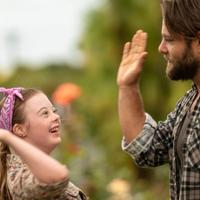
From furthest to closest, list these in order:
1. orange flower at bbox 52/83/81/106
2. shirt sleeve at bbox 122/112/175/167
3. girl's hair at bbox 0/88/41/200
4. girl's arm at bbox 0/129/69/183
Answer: orange flower at bbox 52/83/81/106, shirt sleeve at bbox 122/112/175/167, girl's hair at bbox 0/88/41/200, girl's arm at bbox 0/129/69/183

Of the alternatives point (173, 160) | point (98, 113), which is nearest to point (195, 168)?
point (173, 160)

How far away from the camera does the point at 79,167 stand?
26.5 feet

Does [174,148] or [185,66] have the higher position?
[185,66]

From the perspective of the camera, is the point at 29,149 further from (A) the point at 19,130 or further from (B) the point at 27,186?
(A) the point at 19,130

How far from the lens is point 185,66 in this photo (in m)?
4.32

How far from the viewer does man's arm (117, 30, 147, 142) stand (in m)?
4.63

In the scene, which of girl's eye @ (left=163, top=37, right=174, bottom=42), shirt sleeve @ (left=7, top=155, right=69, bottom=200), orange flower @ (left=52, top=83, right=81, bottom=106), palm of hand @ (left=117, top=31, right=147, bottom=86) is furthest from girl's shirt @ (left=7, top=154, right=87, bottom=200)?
orange flower @ (left=52, top=83, right=81, bottom=106)

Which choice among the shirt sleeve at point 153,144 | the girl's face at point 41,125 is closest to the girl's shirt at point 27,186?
the girl's face at point 41,125

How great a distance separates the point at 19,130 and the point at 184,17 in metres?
0.89

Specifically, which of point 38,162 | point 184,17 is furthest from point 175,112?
point 38,162

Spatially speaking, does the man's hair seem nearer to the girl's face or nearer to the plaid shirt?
the plaid shirt

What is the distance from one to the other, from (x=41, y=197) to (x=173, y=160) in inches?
28.3

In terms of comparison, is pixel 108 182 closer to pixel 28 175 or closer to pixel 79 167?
pixel 79 167

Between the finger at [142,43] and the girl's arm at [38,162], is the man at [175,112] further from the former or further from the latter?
the girl's arm at [38,162]
